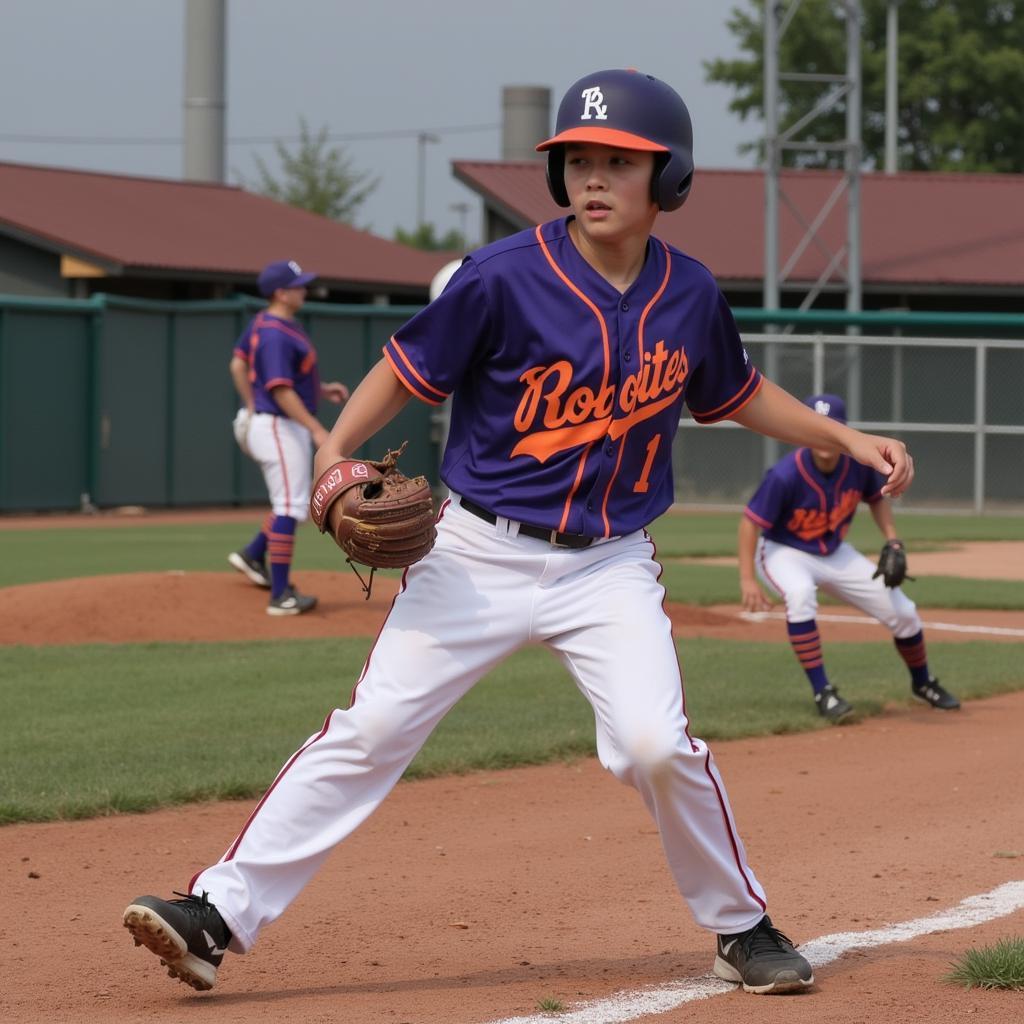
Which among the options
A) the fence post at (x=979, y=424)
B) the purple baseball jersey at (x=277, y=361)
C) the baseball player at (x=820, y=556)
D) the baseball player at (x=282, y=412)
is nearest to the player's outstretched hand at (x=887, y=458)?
the baseball player at (x=820, y=556)

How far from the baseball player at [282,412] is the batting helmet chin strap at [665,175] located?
21.5ft

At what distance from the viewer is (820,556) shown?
845 cm

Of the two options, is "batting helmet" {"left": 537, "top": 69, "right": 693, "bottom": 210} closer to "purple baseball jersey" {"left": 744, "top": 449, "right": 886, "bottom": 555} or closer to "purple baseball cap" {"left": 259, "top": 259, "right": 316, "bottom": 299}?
"purple baseball jersey" {"left": 744, "top": 449, "right": 886, "bottom": 555}

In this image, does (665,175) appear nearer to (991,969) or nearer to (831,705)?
(991,969)

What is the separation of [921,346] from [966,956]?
18673mm

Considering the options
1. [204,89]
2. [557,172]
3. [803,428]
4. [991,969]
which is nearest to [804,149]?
[204,89]

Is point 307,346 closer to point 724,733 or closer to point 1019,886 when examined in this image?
point 724,733

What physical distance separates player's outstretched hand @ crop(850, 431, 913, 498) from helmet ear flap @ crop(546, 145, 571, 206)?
886mm

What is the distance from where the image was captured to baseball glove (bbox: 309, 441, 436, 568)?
381 cm

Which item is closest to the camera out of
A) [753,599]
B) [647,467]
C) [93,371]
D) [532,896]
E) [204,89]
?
[647,467]

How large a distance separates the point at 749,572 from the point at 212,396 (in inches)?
604

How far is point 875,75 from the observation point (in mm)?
45625

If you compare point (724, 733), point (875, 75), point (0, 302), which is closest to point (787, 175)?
point (0, 302)

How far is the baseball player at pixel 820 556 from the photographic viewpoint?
26.8 feet
